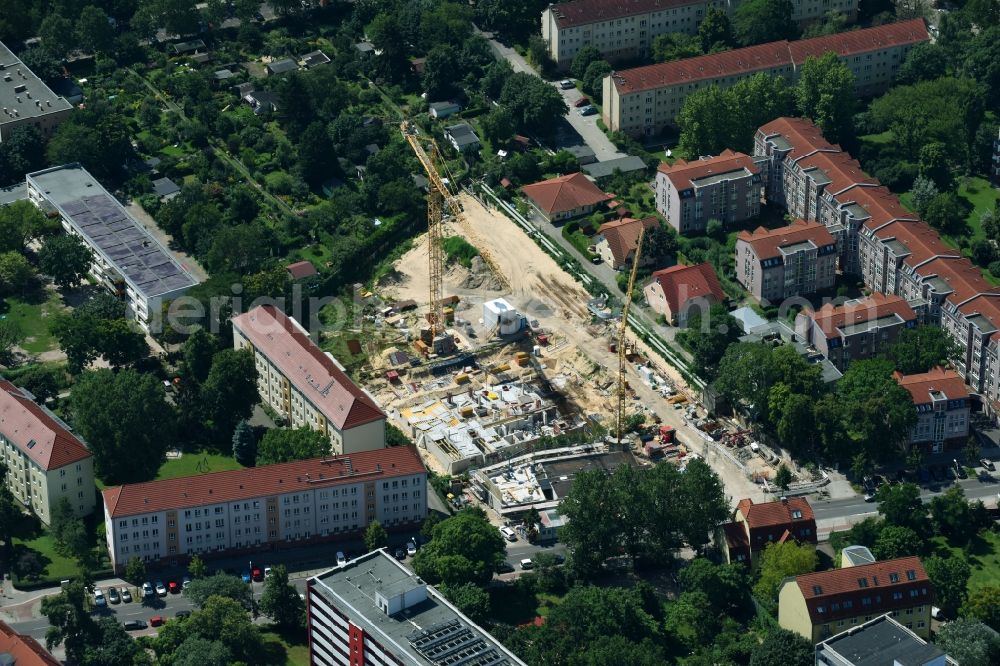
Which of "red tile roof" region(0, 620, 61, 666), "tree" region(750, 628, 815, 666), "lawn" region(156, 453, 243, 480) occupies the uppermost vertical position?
"red tile roof" region(0, 620, 61, 666)

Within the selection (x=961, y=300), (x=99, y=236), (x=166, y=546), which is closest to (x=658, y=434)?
(x=961, y=300)

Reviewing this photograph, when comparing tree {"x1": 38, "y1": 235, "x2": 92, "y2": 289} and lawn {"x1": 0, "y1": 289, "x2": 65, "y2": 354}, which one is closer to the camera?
lawn {"x1": 0, "y1": 289, "x2": 65, "y2": 354}

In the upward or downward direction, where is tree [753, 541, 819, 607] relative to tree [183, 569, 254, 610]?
downward

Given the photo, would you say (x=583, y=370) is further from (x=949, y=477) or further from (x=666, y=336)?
(x=949, y=477)

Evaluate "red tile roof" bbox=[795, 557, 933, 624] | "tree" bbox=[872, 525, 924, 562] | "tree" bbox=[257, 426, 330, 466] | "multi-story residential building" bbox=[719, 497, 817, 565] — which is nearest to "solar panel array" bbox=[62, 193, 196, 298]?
"tree" bbox=[257, 426, 330, 466]

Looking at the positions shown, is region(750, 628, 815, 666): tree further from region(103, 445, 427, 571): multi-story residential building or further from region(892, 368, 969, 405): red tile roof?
region(892, 368, 969, 405): red tile roof

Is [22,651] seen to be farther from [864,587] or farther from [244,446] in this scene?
[864,587]
